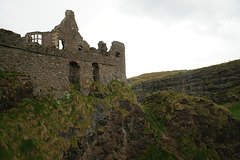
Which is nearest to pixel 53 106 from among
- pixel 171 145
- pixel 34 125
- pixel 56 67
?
pixel 34 125

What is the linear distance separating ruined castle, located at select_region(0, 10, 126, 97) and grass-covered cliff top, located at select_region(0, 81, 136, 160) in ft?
3.82

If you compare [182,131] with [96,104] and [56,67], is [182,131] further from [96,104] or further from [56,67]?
[56,67]

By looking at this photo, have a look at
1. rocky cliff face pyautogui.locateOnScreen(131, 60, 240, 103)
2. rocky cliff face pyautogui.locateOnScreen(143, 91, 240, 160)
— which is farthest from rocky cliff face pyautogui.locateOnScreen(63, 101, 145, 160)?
rocky cliff face pyautogui.locateOnScreen(131, 60, 240, 103)

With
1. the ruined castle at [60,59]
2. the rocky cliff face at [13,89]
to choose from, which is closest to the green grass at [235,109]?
the ruined castle at [60,59]

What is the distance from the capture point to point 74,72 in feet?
56.8

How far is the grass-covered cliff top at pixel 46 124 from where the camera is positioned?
28.1 feet

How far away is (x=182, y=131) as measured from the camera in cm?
2073

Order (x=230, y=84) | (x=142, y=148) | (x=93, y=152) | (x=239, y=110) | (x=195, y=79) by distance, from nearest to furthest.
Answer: (x=93, y=152) < (x=142, y=148) < (x=239, y=110) < (x=230, y=84) < (x=195, y=79)

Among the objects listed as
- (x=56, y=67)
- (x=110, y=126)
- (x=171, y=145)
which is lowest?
(x=171, y=145)

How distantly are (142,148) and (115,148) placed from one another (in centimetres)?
368

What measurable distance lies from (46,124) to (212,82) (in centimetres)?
3022

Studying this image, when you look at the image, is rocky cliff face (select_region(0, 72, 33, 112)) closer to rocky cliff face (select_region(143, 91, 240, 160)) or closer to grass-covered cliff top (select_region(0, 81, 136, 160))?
grass-covered cliff top (select_region(0, 81, 136, 160))

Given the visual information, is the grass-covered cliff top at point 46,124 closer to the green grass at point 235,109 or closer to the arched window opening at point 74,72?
the arched window opening at point 74,72

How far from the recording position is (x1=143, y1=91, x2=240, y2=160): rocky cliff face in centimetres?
1884
